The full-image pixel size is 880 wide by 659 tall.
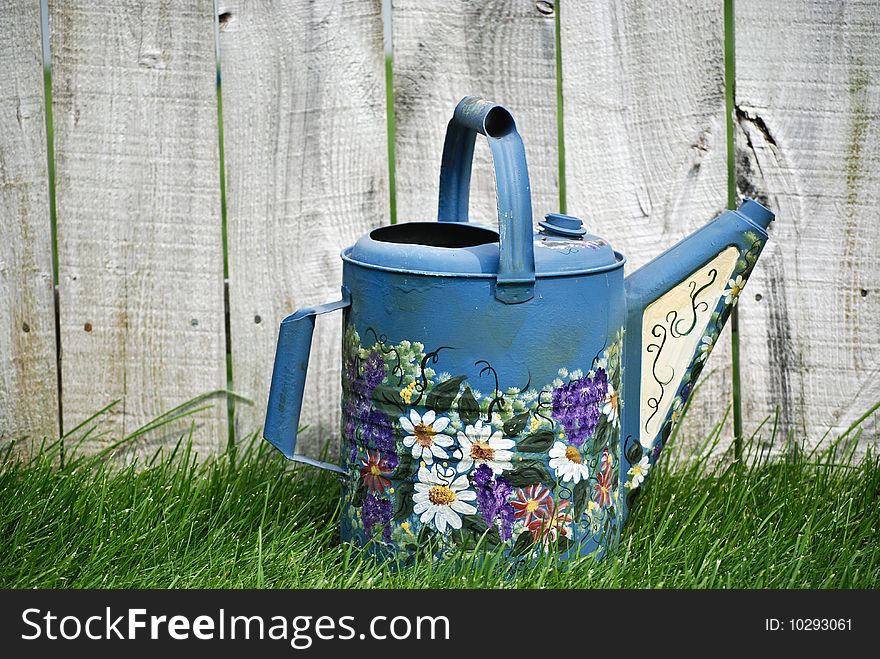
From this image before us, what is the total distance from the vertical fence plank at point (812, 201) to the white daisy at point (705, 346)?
1.14 ft

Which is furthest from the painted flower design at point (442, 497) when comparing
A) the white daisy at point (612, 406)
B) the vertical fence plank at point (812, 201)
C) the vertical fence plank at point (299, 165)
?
the vertical fence plank at point (812, 201)

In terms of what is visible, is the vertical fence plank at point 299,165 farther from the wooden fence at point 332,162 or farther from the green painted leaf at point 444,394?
the green painted leaf at point 444,394

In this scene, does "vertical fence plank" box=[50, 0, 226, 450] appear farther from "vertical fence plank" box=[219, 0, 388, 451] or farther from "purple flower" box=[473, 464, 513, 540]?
"purple flower" box=[473, 464, 513, 540]

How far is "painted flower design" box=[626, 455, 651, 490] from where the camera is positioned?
179 cm

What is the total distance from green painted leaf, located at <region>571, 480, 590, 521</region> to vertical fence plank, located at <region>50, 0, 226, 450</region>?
30.4 inches

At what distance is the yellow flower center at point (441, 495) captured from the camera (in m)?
1.61

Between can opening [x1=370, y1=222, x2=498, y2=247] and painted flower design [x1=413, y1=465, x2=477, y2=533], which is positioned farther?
can opening [x1=370, y1=222, x2=498, y2=247]

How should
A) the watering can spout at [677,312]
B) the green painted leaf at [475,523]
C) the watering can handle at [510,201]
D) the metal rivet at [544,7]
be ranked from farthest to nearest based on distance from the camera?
the metal rivet at [544,7], the watering can spout at [677,312], the green painted leaf at [475,523], the watering can handle at [510,201]

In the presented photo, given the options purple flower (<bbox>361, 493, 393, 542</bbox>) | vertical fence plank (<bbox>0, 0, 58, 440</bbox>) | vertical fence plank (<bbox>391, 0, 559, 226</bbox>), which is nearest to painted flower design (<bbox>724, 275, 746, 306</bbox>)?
vertical fence plank (<bbox>391, 0, 559, 226</bbox>)

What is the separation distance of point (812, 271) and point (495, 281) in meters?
0.82

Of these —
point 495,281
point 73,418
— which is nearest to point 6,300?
point 73,418

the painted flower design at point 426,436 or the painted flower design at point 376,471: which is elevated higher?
the painted flower design at point 426,436

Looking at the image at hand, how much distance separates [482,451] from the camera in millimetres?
1591

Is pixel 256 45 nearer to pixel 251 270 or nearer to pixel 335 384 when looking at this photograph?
pixel 251 270
